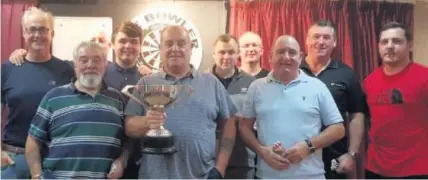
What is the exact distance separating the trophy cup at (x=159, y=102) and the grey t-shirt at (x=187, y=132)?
0.14 feet

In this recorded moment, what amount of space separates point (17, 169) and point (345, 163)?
1.54m

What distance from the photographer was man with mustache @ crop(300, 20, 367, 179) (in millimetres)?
2553

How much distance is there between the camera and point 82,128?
206cm

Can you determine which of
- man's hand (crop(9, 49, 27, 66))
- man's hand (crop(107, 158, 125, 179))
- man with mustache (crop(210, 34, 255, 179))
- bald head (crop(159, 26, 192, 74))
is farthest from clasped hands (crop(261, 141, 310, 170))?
man's hand (crop(9, 49, 27, 66))

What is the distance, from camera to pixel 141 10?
3920mm

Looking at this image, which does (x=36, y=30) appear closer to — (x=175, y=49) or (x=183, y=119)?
(x=175, y=49)

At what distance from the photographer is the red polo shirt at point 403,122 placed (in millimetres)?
2498

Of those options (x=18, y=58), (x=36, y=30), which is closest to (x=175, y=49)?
(x=36, y=30)

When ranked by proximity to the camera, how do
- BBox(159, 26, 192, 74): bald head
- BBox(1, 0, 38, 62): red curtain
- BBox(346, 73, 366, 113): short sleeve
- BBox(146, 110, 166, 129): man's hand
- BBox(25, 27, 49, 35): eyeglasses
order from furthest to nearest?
1. BBox(1, 0, 38, 62): red curtain
2. BBox(346, 73, 366, 113): short sleeve
3. BBox(25, 27, 49, 35): eyeglasses
4. BBox(159, 26, 192, 74): bald head
5. BBox(146, 110, 166, 129): man's hand

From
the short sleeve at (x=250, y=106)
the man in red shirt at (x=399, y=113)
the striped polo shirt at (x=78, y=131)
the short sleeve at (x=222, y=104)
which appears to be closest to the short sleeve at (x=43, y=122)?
the striped polo shirt at (x=78, y=131)

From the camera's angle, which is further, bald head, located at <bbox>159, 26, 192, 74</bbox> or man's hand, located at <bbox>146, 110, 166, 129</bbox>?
bald head, located at <bbox>159, 26, 192, 74</bbox>

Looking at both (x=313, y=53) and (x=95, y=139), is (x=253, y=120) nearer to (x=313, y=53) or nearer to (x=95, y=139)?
(x=313, y=53)

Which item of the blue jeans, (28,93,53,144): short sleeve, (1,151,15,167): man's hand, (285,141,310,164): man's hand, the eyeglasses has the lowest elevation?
the blue jeans

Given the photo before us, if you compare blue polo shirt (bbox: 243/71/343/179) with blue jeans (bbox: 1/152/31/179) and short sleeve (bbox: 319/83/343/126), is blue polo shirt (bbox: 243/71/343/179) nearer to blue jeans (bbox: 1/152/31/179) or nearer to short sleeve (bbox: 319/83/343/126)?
short sleeve (bbox: 319/83/343/126)
